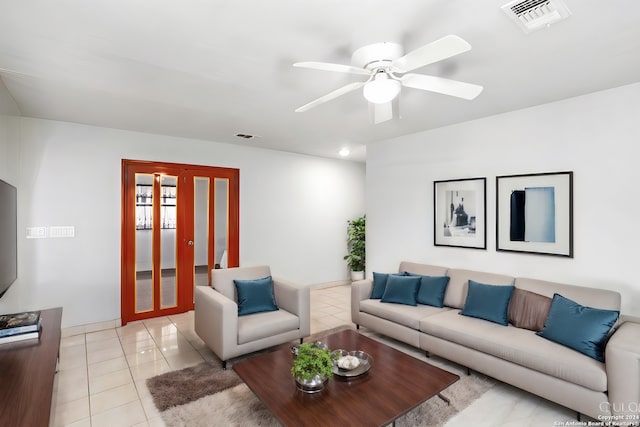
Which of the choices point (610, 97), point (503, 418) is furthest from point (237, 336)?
point (610, 97)

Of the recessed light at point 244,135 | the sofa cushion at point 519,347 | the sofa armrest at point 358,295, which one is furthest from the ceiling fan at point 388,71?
the recessed light at point 244,135

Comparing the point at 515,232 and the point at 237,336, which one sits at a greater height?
the point at 515,232

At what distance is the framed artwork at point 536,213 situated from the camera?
10.2 ft

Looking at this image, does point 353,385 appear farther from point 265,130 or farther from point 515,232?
point 265,130

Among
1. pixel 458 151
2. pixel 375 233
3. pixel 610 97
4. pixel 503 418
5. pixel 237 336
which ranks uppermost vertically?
pixel 610 97

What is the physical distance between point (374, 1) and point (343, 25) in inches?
9.8

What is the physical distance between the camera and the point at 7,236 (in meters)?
2.59

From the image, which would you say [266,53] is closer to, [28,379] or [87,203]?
[28,379]

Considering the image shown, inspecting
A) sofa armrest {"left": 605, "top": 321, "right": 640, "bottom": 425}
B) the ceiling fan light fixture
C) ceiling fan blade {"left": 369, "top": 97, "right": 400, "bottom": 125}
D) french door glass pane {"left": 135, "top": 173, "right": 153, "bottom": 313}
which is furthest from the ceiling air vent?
french door glass pane {"left": 135, "top": 173, "right": 153, "bottom": 313}

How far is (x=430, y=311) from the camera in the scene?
3416 mm

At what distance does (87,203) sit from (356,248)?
447cm

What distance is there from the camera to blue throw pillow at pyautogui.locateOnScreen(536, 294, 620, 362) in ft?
7.52

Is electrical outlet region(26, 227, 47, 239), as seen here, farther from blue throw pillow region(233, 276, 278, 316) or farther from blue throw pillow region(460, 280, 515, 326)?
blue throw pillow region(460, 280, 515, 326)

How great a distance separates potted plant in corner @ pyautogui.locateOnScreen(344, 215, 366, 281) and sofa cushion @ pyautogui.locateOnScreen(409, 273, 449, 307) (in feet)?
9.39
